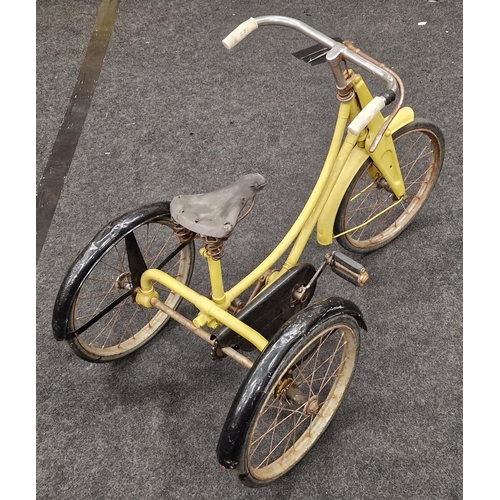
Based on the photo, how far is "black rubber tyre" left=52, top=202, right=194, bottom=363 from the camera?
1209 mm

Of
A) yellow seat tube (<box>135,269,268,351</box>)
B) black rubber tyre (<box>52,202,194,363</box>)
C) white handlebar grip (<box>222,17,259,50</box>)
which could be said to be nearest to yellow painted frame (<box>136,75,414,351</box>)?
yellow seat tube (<box>135,269,268,351</box>)

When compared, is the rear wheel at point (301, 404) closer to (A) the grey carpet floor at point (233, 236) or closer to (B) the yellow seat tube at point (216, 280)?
(A) the grey carpet floor at point (233, 236)

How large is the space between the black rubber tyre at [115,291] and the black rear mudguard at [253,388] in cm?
42

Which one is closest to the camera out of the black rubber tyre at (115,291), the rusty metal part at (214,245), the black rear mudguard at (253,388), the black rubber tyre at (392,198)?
the black rear mudguard at (253,388)

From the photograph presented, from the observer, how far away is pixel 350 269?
1.20m

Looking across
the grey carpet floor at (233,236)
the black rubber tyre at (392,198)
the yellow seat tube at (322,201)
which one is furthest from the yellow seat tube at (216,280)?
the black rubber tyre at (392,198)

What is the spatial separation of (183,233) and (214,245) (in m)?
0.15

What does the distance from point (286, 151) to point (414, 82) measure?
0.56 metres

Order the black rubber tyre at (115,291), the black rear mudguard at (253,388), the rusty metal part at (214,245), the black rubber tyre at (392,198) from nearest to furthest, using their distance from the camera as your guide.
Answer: the black rear mudguard at (253,388) < the rusty metal part at (214,245) < the black rubber tyre at (115,291) < the black rubber tyre at (392,198)

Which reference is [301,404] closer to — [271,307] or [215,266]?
[271,307]

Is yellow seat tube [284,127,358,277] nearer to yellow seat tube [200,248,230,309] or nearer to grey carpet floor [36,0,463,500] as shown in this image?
yellow seat tube [200,248,230,309]

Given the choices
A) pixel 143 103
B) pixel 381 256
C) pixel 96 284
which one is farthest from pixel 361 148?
pixel 143 103

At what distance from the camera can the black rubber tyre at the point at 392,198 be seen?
149 centimetres

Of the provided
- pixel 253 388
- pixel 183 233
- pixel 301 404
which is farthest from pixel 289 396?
pixel 183 233
